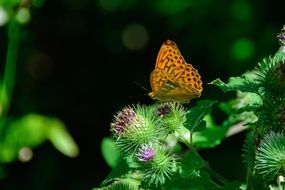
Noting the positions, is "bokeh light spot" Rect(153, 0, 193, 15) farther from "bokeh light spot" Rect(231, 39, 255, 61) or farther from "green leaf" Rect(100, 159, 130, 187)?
"green leaf" Rect(100, 159, 130, 187)

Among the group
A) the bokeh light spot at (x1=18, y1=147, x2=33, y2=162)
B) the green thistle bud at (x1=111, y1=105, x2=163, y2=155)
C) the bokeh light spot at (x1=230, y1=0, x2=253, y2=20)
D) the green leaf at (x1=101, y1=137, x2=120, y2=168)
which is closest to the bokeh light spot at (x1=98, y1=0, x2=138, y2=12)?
the bokeh light spot at (x1=230, y1=0, x2=253, y2=20)

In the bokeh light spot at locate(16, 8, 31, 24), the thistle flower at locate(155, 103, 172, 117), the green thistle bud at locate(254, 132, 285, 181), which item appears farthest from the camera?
the bokeh light spot at locate(16, 8, 31, 24)

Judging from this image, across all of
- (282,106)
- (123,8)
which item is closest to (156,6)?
(123,8)

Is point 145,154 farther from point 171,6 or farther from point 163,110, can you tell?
point 171,6

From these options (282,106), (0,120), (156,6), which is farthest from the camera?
(156,6)

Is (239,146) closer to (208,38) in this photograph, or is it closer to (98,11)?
(208,38)

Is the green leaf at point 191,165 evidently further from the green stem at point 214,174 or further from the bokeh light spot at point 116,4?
the bokeh light spot at point 116,4
